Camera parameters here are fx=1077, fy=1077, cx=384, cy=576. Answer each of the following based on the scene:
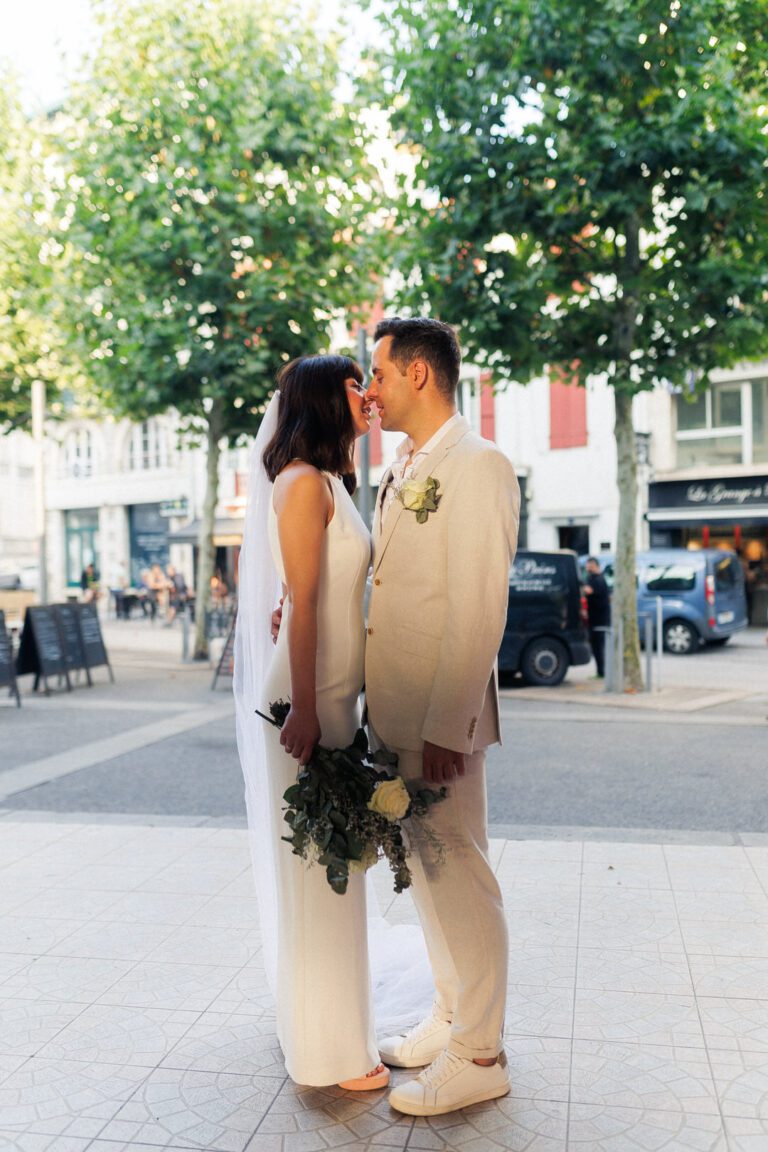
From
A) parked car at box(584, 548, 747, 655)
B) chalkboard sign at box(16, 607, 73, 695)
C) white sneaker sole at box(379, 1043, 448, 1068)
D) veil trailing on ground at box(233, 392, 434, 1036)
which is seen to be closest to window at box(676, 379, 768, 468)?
parked car at box(584, 548, 747, 655)

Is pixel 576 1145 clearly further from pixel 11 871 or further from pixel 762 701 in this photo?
pixel 762 701

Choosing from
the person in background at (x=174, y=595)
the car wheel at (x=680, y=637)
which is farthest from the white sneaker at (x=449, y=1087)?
the person in background at (x=174, y=595)

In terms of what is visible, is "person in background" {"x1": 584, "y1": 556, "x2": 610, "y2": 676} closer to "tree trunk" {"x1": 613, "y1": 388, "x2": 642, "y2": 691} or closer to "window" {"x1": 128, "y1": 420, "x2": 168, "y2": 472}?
"tree trunk" {"x1": 613, "y1": 388, "x2": 642, "y2": 691}

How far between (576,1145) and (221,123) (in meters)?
15.1

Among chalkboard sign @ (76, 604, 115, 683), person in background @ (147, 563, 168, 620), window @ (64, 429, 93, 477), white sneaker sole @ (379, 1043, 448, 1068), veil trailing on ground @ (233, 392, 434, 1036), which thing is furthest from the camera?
window @ (64, 429, 93, 477)

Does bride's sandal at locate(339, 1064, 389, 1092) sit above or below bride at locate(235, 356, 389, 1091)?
below

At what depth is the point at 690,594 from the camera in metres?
19.0

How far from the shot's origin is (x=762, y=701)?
488 inches

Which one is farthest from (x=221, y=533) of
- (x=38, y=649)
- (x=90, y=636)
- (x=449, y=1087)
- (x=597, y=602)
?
(x=449, y=1087)

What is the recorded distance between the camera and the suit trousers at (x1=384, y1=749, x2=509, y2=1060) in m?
3.01

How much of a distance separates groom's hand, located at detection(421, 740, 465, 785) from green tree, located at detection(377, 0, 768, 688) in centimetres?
967

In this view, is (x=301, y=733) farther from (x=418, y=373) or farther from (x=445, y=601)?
(x=418, y=373)

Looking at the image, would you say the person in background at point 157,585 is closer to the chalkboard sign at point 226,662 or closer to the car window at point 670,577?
the car window at point 670,577

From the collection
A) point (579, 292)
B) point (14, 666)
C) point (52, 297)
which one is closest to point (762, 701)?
point (579, 292)
